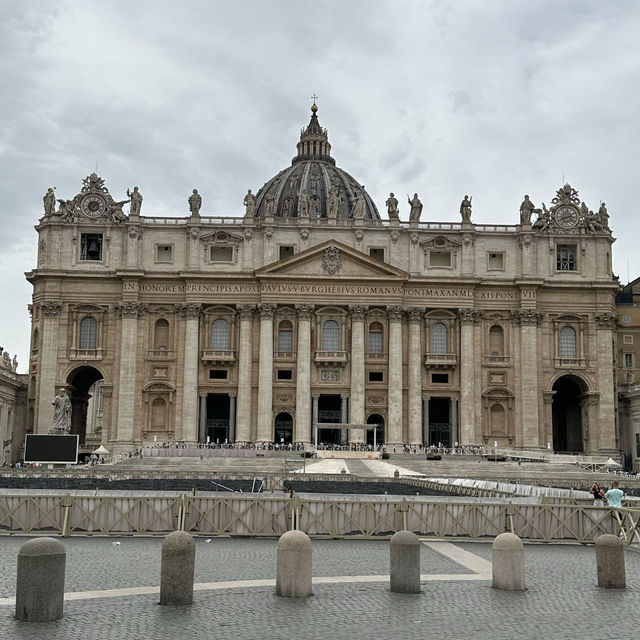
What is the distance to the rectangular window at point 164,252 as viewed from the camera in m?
85.4

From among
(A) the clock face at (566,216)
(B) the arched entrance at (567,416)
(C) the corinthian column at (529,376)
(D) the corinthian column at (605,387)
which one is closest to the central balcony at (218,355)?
(C) the corinthian column at (529,376)

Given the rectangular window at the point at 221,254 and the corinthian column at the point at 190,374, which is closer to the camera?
the corinthian column at the point at 190,374

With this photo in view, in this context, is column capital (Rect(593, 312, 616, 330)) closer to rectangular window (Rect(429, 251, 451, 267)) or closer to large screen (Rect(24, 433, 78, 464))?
rectangular window (Rect(429, 251, 451, 267))

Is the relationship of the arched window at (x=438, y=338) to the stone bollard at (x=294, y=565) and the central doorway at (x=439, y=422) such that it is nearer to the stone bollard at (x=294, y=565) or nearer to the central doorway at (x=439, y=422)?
the central doorway at (x=439, y=422)

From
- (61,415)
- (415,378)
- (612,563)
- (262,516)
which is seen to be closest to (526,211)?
(415,378)

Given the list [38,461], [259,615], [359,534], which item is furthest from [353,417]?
[259,615]

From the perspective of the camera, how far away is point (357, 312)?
8350cm

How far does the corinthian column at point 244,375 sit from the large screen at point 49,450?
22696 millimetres

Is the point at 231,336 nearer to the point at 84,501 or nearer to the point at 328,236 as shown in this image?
the point at 328,236

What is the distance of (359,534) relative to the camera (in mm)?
25938

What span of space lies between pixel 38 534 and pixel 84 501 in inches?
59.6

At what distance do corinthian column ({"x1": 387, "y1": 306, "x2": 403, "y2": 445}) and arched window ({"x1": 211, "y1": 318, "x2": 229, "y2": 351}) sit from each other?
1472 cm

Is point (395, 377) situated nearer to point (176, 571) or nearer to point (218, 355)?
point (218, 355)

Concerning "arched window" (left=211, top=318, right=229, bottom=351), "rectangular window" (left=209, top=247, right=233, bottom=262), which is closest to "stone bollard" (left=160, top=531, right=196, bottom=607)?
"arched window" (left=211, top=318, right=229, bottom=351)
